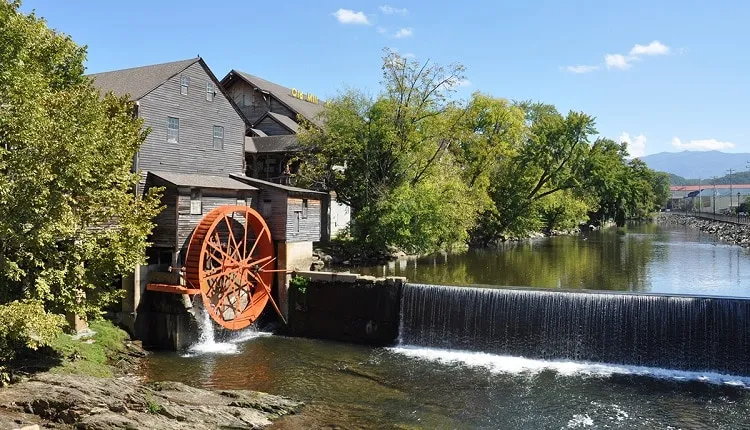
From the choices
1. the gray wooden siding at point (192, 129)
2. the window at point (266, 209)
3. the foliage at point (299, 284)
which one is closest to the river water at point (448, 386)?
the foliage at point (299, 284)

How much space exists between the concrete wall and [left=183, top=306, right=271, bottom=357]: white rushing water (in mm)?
2128

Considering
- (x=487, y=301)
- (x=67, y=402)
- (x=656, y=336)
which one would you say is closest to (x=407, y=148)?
(x=487, y=301)

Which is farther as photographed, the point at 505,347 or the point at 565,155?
the point at 565,155

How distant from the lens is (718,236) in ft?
205

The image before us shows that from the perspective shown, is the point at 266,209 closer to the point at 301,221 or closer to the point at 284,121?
the point at 301,221

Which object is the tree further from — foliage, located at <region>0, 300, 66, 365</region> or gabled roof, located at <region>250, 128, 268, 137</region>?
foliage, located at <region>0, 300, 66, 365</region>

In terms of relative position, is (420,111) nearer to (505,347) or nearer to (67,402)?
(505,347)

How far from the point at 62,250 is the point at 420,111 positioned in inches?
922

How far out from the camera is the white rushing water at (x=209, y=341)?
20406mm

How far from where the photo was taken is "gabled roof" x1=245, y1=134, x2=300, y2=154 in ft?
124

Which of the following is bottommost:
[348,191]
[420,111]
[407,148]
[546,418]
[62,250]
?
[546,418]

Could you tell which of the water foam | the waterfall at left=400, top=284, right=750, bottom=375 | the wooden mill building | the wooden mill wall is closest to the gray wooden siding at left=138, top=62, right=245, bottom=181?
the wooden mill building

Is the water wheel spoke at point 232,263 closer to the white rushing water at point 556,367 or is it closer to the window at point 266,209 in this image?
the window at point 266,209

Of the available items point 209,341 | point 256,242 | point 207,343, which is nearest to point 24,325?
point 207,343
